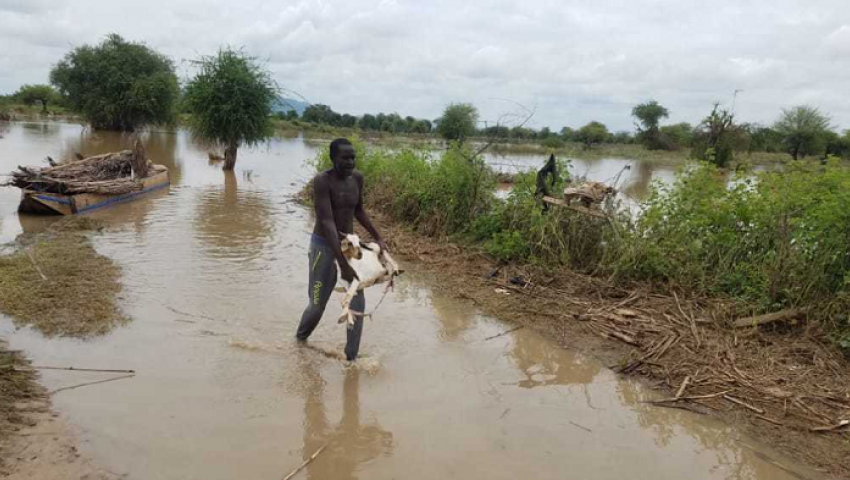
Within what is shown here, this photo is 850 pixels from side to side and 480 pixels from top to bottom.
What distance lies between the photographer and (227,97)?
1770 cm

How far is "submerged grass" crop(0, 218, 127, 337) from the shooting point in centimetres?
484

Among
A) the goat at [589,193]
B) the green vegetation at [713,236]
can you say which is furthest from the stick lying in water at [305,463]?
the goat at [589,193]

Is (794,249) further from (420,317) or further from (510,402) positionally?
(420,317)

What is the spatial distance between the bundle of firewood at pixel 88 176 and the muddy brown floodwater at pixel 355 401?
4.54m

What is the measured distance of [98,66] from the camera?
35.2 m

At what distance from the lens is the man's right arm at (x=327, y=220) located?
154 inches

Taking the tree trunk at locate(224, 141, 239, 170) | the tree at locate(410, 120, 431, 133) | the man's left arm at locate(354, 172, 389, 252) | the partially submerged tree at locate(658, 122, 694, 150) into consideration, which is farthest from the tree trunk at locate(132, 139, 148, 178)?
the tree at locate(410, 120, 431, 133)

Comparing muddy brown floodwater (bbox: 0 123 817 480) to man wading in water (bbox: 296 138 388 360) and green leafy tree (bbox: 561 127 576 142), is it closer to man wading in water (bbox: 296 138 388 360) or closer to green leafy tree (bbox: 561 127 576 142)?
man wading in water (bbox: 296 138 388 360)

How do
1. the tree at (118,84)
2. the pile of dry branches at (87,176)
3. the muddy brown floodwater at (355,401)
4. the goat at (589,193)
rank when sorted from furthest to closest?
1. the tree at (118,84)
2. the pile of dry branches at (87,176)
3. the goat at (589,193)
4. the muddy brown floodwater at (355,401)

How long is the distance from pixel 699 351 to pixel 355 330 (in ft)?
10.2

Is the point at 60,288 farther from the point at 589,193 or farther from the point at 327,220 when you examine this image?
the point at 589,193

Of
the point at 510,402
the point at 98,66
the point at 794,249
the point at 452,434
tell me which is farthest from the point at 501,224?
the point at 98,66

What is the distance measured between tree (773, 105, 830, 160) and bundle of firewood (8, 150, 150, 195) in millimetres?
50827

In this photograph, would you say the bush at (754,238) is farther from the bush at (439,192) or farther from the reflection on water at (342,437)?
the reflection on water at (342,437)
